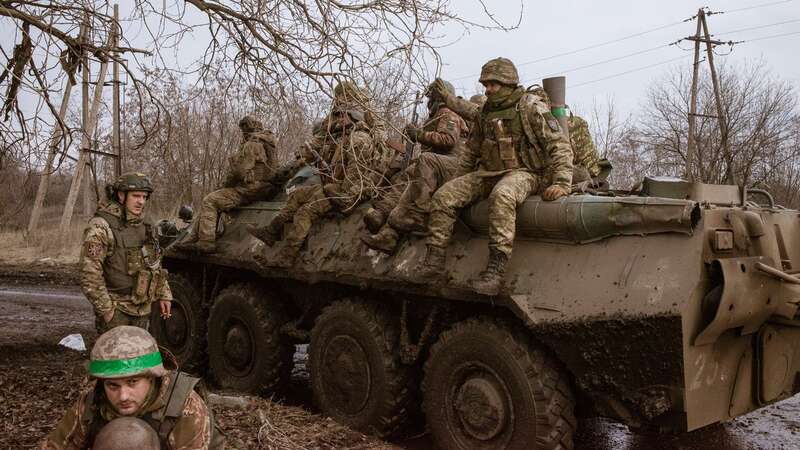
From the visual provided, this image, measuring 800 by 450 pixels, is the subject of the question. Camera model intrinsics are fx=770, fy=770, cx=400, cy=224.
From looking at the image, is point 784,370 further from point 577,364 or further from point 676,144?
point 676,144

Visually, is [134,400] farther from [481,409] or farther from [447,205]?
A: [447,205]

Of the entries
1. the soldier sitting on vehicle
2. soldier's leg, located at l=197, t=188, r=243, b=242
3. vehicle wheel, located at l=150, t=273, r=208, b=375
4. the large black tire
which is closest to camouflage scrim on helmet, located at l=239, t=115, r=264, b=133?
soldier's leg, located at l=197, t=188, r=243, b=242

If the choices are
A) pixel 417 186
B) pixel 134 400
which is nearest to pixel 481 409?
pixel 417 186

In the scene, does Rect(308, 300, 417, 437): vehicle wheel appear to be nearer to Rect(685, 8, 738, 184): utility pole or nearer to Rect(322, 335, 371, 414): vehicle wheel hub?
Rect(322, 335, 371, 414): vehicle wheel hub

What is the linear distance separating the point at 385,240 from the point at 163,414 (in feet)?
10.2

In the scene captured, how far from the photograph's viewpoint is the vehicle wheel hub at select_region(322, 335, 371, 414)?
6215mm

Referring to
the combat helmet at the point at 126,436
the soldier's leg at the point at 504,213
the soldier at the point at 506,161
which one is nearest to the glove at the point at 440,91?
the soldier at the point at 506,161

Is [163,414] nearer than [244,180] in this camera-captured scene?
Yes

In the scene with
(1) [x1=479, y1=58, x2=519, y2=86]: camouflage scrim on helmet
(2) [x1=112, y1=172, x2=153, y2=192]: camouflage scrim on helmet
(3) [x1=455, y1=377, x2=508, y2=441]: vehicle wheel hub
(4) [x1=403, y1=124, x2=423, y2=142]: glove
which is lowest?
(3) [x1=455, y1=377, x2=508, y2=441]: vehicle wheel hub

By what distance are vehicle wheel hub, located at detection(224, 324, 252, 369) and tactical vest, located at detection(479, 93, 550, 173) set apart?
3299 millimetres

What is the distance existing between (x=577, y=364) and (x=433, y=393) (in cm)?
122

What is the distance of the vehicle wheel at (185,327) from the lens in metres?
8.38

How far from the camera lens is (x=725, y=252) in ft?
15.1

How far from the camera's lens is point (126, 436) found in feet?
9.16
